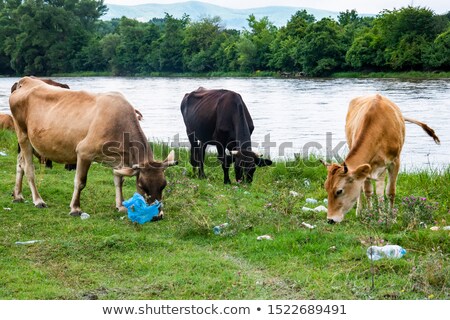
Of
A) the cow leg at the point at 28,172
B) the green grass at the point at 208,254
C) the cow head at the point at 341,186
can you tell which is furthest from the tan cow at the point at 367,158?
the cow leg at the point at 28,172

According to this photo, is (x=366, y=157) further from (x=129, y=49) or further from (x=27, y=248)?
(x=129, y=49)

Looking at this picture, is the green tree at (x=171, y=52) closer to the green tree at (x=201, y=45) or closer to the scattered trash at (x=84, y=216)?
the green tree at (x=201, y=45)

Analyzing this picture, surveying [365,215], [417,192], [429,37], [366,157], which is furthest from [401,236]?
[429,37]

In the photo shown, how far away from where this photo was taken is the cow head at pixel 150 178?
27.3ft

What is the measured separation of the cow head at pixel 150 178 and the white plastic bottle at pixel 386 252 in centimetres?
A: 295

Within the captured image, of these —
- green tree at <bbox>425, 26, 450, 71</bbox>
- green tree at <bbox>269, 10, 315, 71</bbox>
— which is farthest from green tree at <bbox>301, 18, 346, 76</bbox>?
green tree at <bbox>425, 26, 450, 71</bbox>

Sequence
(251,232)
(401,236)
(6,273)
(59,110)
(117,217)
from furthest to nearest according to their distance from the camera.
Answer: (59,110) < (117,217) < (251,232) < (401,236) < (6,273)

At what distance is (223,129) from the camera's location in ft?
40.3

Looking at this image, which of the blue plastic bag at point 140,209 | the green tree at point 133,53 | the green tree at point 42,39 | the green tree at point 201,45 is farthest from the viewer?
the green tree at point 133,53

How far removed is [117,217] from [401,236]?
12.4ft

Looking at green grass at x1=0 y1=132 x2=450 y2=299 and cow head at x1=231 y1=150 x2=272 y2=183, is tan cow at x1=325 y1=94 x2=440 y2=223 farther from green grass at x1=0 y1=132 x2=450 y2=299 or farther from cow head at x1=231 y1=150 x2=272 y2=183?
cow head at x1=231 y1=150 x2=272 y2=183

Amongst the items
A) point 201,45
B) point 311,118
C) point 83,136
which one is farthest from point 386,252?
point 201,45

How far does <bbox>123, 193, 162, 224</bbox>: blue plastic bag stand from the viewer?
322 inches

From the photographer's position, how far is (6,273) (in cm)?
630
